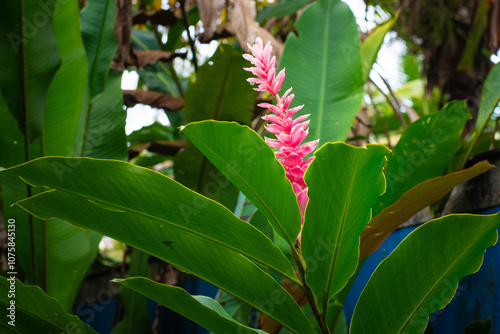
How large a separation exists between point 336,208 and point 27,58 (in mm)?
717

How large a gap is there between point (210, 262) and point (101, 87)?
720 millimetres

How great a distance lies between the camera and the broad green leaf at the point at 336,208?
593 millimetres

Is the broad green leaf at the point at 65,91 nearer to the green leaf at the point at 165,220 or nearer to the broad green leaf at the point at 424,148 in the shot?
the green leaf at the point at 165,220

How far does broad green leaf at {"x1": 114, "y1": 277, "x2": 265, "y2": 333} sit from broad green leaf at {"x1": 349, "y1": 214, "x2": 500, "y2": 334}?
7.1 inches

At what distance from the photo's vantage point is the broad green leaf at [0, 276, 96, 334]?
732mm

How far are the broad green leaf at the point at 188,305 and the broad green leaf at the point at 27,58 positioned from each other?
0.49 metres

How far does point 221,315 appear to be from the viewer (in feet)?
2.21

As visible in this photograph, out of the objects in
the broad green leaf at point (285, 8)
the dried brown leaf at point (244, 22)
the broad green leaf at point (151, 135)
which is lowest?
the broad green leaf at point (151, 135)

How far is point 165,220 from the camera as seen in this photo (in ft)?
2.17

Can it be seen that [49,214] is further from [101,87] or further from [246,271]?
[101,87]

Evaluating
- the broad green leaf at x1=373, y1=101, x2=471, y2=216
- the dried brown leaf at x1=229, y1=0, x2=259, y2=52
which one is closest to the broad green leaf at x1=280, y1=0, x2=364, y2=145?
the broad green leaf at x1=373, y1=101, x2=471, y2=216

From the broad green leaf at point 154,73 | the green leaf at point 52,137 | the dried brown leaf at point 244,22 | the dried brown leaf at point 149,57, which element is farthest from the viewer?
the broad green leaf at point 154,73

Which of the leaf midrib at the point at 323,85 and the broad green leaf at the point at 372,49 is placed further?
the broad green leaf at the point at 372,49

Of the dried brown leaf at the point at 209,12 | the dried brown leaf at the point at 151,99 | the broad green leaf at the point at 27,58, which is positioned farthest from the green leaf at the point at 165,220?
the dried brown leaf at the point at 209,12
